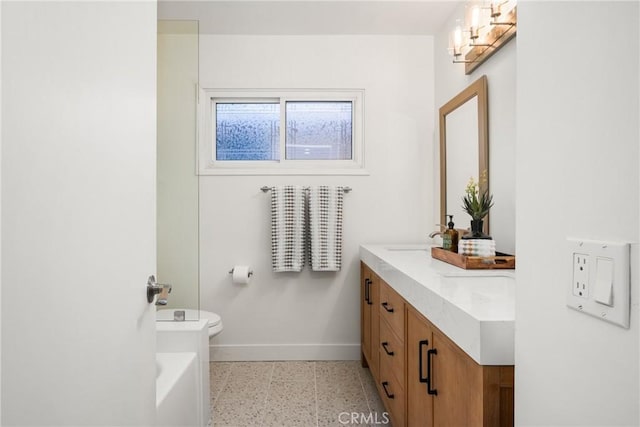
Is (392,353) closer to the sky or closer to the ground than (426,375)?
closer to the ground

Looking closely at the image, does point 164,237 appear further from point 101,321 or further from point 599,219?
point 599,219

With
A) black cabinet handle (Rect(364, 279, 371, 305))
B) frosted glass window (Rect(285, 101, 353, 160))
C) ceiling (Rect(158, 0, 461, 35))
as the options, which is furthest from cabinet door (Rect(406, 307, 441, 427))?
ceiling (Rect(158, 0, 461, 35))

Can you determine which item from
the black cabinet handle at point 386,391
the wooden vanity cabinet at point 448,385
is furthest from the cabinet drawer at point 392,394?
the wooden vanity cabinet at point 448,385

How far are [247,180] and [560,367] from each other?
2508mm

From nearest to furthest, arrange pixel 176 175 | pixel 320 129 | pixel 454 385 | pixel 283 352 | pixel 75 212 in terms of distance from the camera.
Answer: pixel 75 212 < pixel 454 385 < pixel 176 175 < pixel 283 352 < pixel 320 129

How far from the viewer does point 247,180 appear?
289cm

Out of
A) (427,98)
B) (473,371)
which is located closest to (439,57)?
(427,98)

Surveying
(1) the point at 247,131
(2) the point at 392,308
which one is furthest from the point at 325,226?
(2) the point at 392,308

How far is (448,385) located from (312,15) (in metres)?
2.38

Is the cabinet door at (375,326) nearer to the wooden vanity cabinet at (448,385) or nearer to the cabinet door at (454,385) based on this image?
the wooden vanity cabinet at (448,385)

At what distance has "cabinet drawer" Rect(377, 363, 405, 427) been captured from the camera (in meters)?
1.62

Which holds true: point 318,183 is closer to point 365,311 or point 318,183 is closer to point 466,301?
point 365,311

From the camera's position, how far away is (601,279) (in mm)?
517

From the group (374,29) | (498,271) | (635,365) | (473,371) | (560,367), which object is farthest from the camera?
(374,29)
